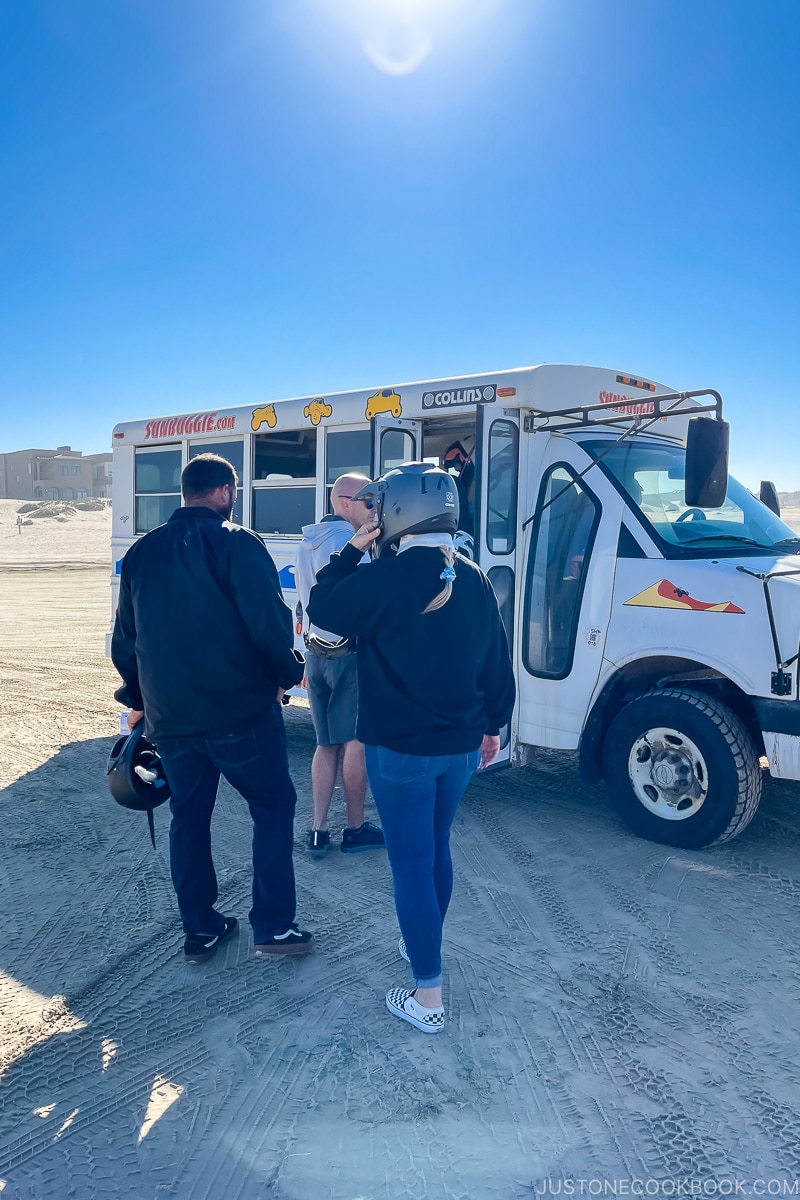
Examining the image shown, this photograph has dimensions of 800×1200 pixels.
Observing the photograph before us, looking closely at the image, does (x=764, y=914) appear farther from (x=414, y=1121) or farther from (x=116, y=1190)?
(x=116, y=1190)

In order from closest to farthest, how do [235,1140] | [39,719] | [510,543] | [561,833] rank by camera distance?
[235,1140]
[561,833]
[510,543]
[39,719]

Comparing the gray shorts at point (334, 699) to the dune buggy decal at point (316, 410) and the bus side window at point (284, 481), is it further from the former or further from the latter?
the dune buggy decal at point (316, 410)

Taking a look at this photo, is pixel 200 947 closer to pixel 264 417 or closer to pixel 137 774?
pixel 137 774

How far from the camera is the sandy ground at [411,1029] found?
8.88 feet

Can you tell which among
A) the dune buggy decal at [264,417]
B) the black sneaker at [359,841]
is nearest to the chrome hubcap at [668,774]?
the black sneaker at [359,841]

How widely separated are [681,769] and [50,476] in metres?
76.2

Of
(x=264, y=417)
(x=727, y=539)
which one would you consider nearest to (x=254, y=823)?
(x=727, y=539)

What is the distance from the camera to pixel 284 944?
389 cm

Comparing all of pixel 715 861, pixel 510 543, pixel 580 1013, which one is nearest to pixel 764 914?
pixel 715 861

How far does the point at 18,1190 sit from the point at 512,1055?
1657mm

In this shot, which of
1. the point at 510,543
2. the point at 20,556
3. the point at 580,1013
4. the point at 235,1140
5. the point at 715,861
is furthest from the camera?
the point at 20,556

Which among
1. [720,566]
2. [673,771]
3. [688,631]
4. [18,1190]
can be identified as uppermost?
[720,566]

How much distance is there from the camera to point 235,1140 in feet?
9.19

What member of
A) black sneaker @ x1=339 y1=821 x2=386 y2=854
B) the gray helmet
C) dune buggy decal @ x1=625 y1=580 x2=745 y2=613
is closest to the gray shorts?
black sneaker @ x1=339 y1=821 x2=386 y2=854
